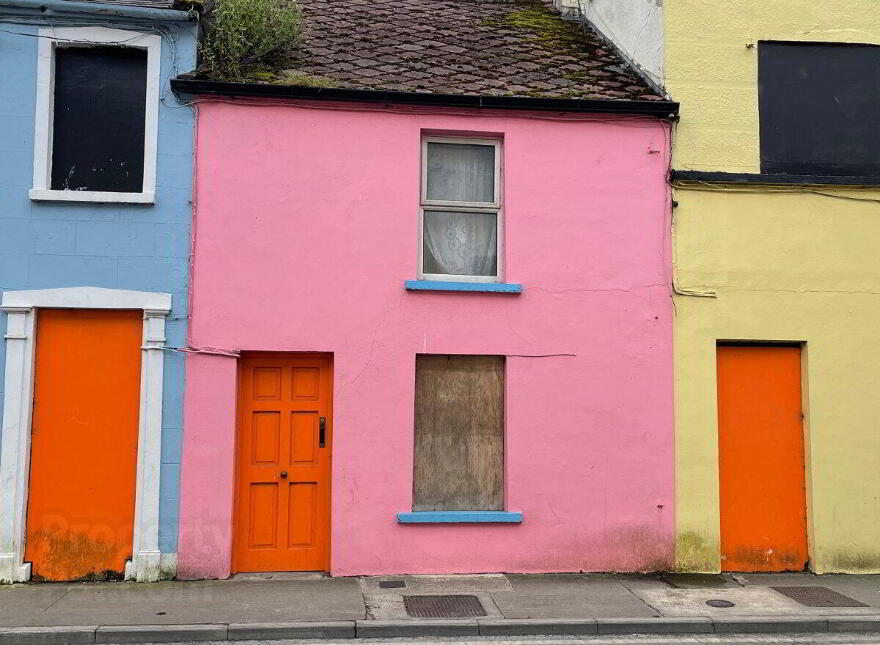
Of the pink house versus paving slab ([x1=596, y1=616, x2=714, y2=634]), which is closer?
paving slab ([x1=596, y1=616, x2=714, y2=634])

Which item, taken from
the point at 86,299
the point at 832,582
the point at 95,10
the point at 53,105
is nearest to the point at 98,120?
the point at 53,105

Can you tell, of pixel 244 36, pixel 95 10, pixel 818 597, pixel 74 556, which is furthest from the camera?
pixel 244 36

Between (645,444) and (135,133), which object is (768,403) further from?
(135,133)

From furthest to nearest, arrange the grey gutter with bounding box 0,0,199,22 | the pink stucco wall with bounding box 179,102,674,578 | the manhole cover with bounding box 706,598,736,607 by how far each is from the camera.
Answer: the pink stucco wall with bounding box 179,102,674,578 < the grey gutter with bounding box 0,0,199,22 < the manhole cover with bounding box 706,598,736,607

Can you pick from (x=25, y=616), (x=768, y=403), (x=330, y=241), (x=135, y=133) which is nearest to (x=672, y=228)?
(x=768, y=403)

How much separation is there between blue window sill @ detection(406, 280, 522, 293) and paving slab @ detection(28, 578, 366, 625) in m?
3.15

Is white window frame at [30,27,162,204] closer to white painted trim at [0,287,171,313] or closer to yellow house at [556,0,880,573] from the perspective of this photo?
white painted trim at [0,287,171,313]

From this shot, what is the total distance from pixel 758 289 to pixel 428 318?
376 cm

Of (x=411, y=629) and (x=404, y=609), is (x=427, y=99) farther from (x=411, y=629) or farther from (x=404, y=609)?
(x=411, y=629)

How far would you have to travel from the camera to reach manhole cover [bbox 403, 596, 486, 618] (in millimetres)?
7391

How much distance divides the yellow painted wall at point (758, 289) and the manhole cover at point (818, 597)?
79 centimetres

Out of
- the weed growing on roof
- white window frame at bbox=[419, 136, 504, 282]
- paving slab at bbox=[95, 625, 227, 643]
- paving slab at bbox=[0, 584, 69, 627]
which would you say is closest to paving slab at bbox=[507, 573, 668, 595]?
paving slab at bbox=[95, 625, 227, 643]

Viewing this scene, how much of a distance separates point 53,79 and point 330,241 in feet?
11.1

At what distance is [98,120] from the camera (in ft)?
29.3
